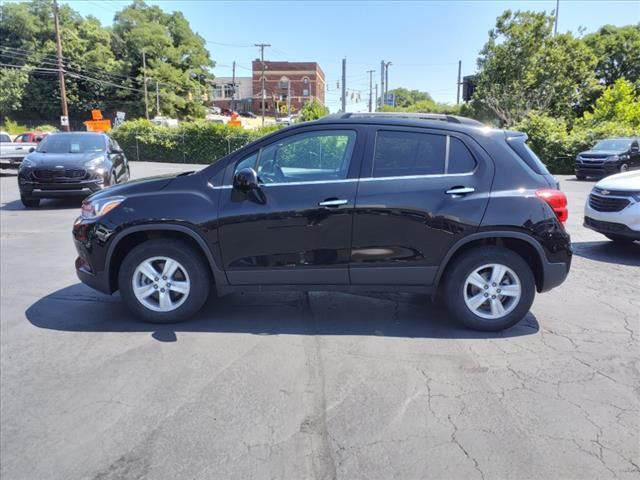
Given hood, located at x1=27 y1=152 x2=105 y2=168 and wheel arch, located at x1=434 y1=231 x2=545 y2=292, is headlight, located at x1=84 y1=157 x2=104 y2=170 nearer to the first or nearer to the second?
hood, located at x1=27 y1=152 x2=105 y2=168

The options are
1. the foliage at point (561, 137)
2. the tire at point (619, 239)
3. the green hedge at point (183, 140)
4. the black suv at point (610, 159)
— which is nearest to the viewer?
the tire at point (619, 239)

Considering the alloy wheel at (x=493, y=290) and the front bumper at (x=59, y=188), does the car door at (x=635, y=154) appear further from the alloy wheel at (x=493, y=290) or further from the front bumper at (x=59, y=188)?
the front bumper at (x=59, y=188)

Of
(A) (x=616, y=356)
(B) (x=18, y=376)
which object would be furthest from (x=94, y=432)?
(A) (x=616, y=356)

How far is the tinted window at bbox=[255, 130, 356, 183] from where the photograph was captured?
4.33m

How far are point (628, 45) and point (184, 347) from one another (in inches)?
2004

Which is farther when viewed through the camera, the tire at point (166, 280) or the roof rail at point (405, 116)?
the roof rail at point (405, 116)

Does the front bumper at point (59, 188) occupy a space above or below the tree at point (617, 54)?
below

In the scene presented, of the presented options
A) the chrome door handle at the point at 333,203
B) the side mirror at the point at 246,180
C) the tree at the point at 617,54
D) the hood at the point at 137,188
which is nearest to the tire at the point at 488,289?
the chrome door handle at the point at 333,203

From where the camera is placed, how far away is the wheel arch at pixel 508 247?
421 cm

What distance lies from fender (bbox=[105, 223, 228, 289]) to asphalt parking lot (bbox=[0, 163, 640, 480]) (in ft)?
1.50

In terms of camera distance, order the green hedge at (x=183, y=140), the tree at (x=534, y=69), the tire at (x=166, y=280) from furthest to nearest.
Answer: the tree at (x=534, y=69), the green hedge at (x=183, y=140), the tire at (x=166, y=280)

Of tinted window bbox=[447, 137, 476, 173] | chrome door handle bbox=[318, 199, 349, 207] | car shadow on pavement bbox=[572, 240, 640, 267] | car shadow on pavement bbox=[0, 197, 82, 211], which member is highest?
tinted window bbox=[447, 137, 476, 173]

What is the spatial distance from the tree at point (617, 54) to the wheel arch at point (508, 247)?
4618cm

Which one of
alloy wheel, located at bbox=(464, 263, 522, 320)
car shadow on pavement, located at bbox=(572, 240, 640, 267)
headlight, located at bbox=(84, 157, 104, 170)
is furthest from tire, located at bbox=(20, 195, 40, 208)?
car shadow on pavement, located at bbox=(572, 240, 640, 267)
